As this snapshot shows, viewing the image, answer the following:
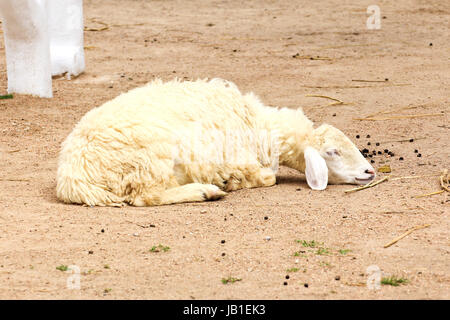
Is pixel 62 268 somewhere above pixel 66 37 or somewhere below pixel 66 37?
below

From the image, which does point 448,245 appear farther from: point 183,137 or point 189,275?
point 183,137

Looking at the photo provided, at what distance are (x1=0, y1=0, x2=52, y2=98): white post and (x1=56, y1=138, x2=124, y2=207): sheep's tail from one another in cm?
376

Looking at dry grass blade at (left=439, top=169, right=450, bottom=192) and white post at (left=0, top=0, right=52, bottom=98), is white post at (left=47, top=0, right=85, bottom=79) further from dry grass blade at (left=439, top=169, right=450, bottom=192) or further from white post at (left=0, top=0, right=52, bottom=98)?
dry grass blade at (left=439, top=169, right=450, bottom=192)

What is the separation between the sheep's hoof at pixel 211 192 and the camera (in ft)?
20.2

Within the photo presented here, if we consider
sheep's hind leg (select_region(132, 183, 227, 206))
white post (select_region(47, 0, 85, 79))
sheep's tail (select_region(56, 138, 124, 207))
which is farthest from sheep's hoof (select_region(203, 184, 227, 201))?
white post (select_region(47, 0, 85, 79))

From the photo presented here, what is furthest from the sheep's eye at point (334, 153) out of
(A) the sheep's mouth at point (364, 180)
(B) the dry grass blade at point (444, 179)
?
(B) the dry grass blade at point (444, 179)

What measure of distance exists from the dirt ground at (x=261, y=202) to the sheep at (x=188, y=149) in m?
0.18

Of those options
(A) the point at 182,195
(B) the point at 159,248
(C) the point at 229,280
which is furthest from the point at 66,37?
(C) the point at 229,280

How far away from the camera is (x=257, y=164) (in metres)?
6.73

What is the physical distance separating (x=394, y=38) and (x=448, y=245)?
325 inches

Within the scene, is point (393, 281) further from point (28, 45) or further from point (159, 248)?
point (28, 45)

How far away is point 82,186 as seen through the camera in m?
6.06

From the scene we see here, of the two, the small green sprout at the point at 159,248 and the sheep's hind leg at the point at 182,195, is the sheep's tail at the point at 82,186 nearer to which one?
the sheep's hind leg at the point at 182,195

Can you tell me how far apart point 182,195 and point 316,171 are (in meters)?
1.21
